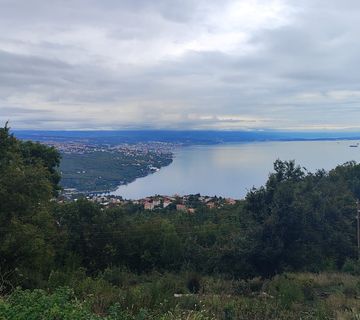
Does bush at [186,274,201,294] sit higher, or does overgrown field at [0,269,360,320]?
overgrown field at [0,269,360,320]

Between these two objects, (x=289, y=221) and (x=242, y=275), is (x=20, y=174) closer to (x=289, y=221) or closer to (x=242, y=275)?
(x=242, y=275)

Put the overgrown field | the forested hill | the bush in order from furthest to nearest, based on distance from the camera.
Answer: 1. the bush
2. the forested hill
3. the overgrown field

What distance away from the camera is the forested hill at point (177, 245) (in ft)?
26.3

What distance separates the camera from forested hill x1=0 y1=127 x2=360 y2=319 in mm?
8008

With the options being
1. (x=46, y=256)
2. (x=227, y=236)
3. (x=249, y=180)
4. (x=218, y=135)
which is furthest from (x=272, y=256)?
(x=218, y=135)

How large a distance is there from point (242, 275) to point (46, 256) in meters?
7.39

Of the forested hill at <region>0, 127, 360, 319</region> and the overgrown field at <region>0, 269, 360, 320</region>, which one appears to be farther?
the forested hill at <region>0, 127, 360, 319</region>

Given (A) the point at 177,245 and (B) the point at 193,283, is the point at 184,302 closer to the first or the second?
(B) the point at 193,283

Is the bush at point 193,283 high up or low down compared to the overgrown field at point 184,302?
down

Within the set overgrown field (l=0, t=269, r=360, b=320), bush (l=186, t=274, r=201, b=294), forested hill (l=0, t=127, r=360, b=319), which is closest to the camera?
overgrown field (l=0, t=269, r=360, b=320)

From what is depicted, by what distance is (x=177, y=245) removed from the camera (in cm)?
1783

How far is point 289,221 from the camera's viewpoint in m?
17.0

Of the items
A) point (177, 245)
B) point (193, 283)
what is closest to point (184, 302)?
point (193, 283)

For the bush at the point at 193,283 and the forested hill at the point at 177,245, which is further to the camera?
the bush at the point at 193,283
